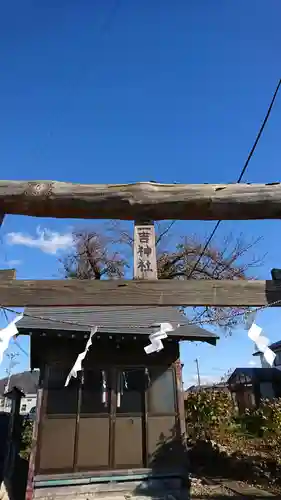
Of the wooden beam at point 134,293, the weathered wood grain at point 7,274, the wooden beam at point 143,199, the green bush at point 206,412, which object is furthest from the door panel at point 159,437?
the wooden beam at point 143,199

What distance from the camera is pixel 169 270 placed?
18.6 m

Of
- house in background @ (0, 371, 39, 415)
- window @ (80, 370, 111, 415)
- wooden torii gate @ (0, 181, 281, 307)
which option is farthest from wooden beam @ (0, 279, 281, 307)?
house in background @ (0, 371, 39, 415)

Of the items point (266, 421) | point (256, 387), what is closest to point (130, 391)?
point (266, 421)

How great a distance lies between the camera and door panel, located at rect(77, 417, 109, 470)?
7828mm

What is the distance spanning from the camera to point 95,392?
330 inches

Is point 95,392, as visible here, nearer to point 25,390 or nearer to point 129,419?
point 129,419

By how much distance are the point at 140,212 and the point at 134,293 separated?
0.80m

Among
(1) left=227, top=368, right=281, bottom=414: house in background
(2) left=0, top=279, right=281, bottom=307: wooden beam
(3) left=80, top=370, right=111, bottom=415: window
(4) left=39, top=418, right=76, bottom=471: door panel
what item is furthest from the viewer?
(1) left=227, top=368, right=281, bottom=414: house in background

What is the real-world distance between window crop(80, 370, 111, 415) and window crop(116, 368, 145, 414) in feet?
0.89

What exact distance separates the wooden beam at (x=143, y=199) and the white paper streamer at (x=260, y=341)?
1174 mm

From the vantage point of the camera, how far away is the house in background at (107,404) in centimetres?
783

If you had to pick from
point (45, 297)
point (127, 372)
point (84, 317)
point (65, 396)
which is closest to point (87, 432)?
point (65, 396)

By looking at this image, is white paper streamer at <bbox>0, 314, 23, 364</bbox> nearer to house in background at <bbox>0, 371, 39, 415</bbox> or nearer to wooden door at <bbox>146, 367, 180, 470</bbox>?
wooden door at <bbox>146, 367, 180, 470</bbox>

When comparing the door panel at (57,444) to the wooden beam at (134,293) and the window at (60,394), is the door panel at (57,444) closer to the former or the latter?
the window at (60,394)
